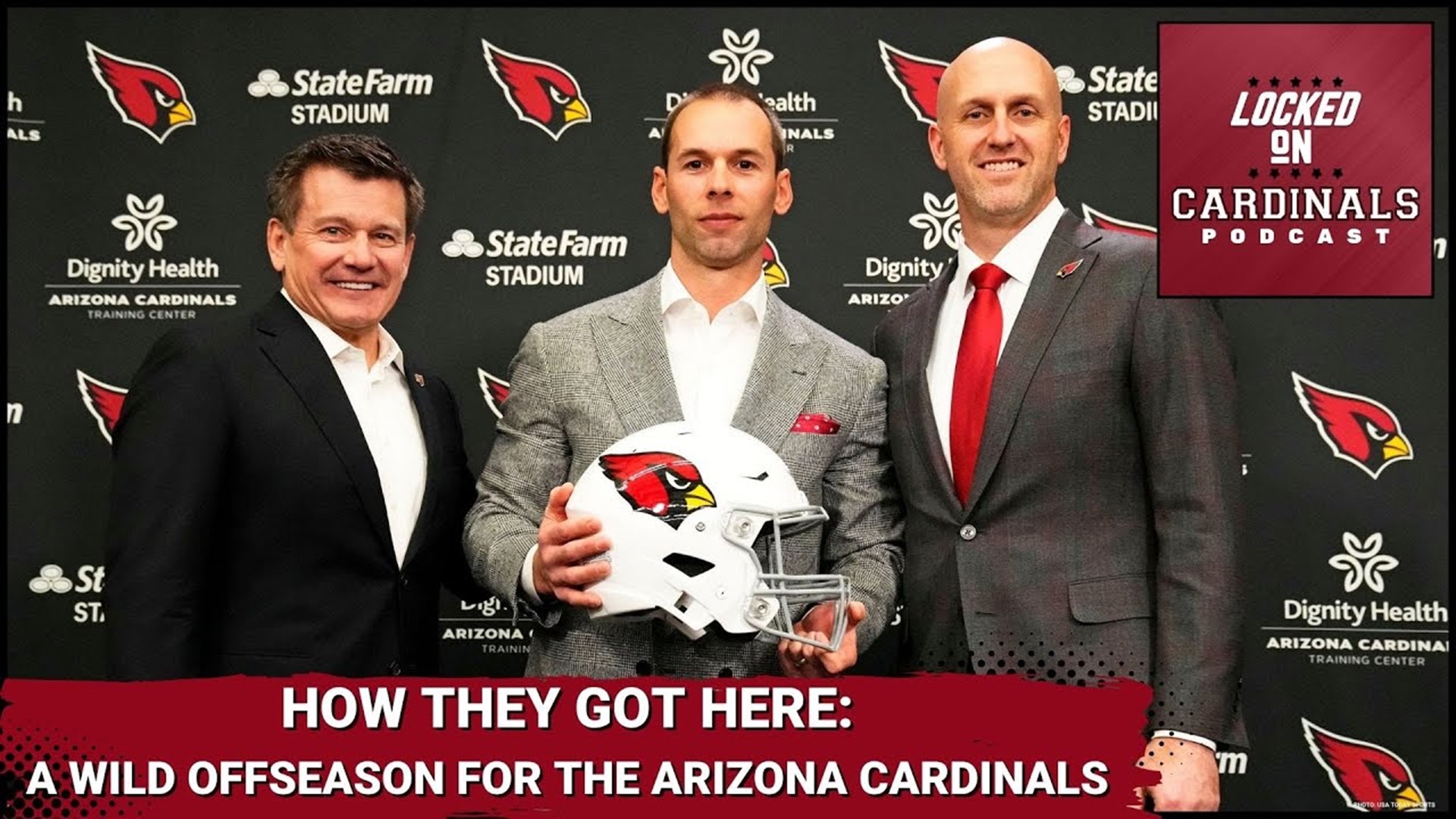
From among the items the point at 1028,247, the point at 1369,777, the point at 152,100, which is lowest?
the point at 1369,777

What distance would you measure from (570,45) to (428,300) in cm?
97

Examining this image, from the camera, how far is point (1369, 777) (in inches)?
163

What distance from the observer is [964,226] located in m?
3.23

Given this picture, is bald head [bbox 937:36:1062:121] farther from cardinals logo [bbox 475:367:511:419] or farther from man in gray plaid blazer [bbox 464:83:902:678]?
cardinals logo [bbox 475:367:511:419]

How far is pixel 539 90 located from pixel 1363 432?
2.90 meters

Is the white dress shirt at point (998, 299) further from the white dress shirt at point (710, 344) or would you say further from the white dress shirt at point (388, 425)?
the white dress shirt at point (388, 425)

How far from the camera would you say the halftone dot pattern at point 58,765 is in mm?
2812

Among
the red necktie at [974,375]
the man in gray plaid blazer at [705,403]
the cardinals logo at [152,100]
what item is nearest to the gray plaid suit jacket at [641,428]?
the man in gray plaid blazer at [705,403]

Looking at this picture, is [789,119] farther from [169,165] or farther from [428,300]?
[169,165]

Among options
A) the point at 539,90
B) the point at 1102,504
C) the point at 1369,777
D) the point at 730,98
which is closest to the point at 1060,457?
the point at 1102,504

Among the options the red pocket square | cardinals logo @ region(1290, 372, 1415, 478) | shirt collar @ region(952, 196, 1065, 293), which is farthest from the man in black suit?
cardinals logo @ region(1290, 372, 1415, 478)

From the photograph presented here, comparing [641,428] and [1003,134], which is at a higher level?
[1003,134]

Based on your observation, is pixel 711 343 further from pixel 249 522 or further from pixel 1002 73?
pixel 249 522

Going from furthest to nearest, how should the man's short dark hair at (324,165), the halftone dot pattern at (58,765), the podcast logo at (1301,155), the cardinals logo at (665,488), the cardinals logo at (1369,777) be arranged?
the cardinals logo at (1369,777) < the podcast logo at (1301,155) < the man's short dark hair at (324,165) < the halftone dot pattern at (58,765) < the cardinals logo at (665,488)
